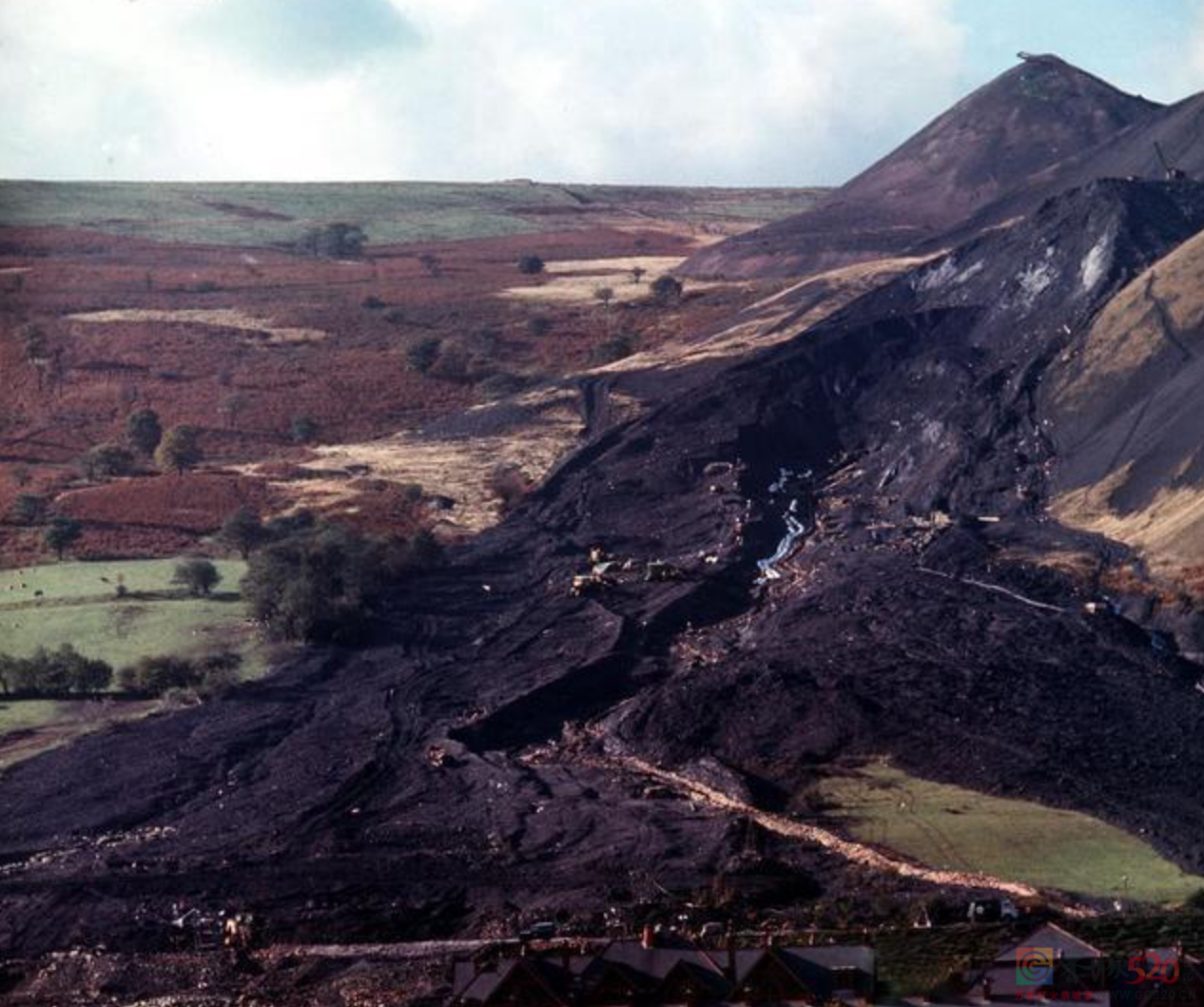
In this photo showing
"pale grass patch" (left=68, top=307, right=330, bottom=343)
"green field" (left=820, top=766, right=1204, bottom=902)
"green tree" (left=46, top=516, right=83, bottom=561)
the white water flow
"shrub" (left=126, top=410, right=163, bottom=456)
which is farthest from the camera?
"pale grass patch" (left=68, top=307, right=330, bottom=343)

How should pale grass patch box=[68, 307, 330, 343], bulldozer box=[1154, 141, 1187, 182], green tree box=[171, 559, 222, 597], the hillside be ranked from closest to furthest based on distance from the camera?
green tree box=[171, 559, 222, 597]
bulldozer box=[1154, 141, 1187, 182]
pale grass patch box=[68, 307, 330, 343]
the hillside

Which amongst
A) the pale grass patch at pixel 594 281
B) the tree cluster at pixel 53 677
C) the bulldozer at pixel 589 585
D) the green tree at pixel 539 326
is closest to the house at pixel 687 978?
the tree cluster at pixel 53 677

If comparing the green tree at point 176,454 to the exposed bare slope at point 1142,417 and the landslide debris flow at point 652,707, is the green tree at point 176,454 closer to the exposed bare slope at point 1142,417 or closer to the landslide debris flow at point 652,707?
the landslide debris flow at point 652,707

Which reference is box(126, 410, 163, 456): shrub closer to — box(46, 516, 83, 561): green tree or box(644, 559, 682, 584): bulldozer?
box(46, 516, 83, 561): green tree

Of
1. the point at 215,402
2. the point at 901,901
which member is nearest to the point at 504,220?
the point at 215,402

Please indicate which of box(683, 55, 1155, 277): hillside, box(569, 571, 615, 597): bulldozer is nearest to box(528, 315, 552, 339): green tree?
box(683, 55, 1155, 277): hillside

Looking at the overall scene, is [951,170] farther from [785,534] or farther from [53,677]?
[53,677]
